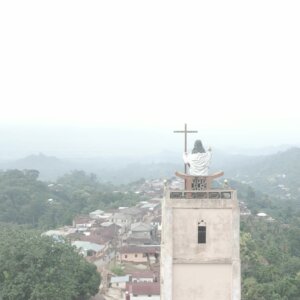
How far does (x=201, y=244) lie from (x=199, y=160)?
185 centimetres

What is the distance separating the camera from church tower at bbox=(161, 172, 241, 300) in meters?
11.8

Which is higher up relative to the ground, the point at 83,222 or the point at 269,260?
the point at 269,260

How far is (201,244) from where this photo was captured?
1184 centimetres

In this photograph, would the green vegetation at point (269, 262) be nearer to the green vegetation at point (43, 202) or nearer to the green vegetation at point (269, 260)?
the green vegetation at point (269, 260)

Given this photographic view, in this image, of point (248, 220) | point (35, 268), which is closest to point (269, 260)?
point (248, 220)

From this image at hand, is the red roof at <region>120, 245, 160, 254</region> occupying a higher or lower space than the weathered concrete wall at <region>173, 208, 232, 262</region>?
lower

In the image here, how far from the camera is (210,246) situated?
11844 millimetres

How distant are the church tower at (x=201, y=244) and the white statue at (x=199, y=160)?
145 millimetres

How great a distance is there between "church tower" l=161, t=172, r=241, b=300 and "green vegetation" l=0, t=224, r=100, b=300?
1082cm

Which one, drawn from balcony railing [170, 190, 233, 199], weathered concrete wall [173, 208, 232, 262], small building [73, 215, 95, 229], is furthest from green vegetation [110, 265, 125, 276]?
balcony railing [170, 190, 233, 199]

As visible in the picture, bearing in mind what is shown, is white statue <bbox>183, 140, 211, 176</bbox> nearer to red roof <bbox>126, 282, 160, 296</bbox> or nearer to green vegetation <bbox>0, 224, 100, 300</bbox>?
green vegetation <bbox>0, 224, 100, 300</bbox>

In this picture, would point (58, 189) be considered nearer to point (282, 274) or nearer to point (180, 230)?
point (282, 274)

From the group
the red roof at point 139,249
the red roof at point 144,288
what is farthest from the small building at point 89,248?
the red roof at point 144,288

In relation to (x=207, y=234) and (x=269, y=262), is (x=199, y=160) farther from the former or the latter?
(x=269, y=262)
